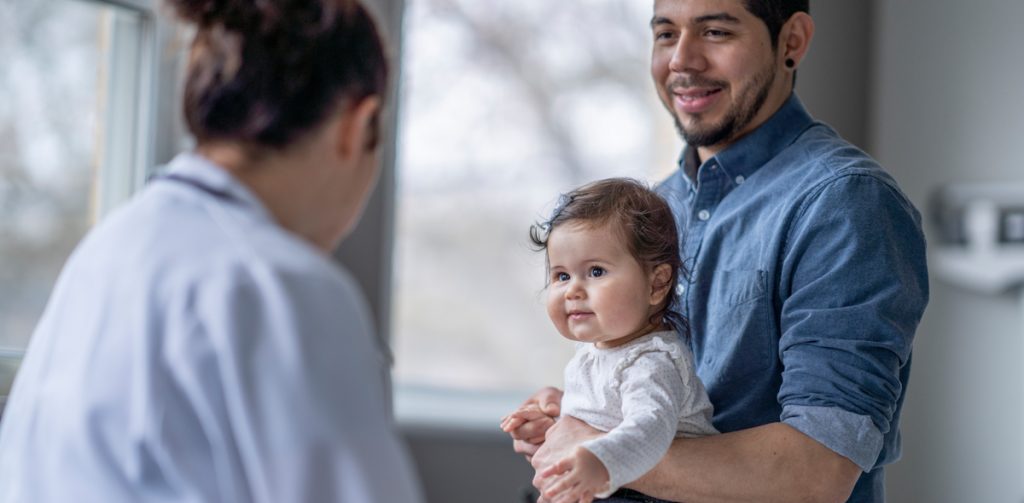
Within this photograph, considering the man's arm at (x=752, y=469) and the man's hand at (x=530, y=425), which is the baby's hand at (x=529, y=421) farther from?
the man's arm at (x=752, y=469)

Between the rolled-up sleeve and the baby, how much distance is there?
164 mm

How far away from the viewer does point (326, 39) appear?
0.99m

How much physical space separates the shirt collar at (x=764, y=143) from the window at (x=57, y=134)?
5.18 feet

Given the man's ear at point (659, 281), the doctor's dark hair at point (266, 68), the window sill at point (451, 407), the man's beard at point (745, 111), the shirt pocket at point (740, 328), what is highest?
the doctor's dark hair at point (266, 68)

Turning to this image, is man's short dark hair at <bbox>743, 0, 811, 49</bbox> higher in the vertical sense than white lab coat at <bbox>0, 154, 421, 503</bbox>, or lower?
higher

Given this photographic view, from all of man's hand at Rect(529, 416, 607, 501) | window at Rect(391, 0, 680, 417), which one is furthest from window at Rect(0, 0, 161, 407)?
man's hand at Rect(529, 416, 607, 501)

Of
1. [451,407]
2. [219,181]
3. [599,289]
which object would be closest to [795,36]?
[599,289]

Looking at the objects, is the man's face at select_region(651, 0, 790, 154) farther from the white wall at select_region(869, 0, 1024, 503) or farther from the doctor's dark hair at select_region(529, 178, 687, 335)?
the white wall at select_region(869, 0, 1024, 503)

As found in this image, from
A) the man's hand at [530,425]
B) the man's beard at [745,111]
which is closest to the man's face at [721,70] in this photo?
the man's beard at [745,111]

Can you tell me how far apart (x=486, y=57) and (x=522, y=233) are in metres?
0.64

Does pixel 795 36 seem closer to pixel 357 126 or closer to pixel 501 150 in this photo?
pixel 357 126

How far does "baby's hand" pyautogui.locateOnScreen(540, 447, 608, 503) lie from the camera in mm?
1288

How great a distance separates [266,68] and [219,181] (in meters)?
0.11

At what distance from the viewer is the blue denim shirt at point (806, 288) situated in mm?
1440
